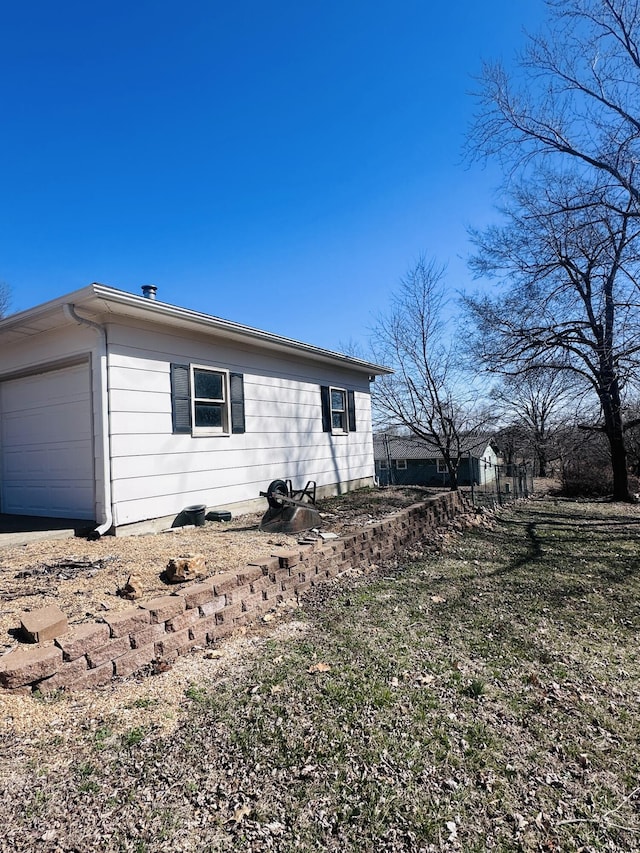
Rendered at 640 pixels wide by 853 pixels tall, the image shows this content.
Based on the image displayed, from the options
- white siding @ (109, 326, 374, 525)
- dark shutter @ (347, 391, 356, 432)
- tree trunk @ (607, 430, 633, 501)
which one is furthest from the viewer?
tree trunk @ (607, 430, 633, 501)

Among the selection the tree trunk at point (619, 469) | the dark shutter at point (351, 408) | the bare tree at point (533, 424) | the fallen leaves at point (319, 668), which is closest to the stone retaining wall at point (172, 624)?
the fallen leaves at point (319, 668)

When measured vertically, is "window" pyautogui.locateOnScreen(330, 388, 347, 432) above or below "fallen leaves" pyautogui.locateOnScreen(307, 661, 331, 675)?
above

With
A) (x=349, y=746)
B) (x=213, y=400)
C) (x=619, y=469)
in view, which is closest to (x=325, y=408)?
(x=213, y=400)

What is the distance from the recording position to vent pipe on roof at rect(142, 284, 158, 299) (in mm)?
6273

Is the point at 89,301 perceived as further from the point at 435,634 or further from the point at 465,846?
the point at 465,846

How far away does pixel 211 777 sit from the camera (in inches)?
73.0

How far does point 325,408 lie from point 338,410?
25.5 inches

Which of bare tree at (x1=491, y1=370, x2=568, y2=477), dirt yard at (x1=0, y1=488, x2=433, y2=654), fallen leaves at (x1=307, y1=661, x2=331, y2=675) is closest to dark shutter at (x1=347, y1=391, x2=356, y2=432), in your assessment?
dirt yard at (x1=0, y1=488, x2=433, y2=654)

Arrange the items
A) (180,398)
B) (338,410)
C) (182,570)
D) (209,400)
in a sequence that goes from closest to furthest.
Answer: (182,570), (180,398), (209,400), (338,410)

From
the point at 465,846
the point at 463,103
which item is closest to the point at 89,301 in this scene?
the point at 465,846

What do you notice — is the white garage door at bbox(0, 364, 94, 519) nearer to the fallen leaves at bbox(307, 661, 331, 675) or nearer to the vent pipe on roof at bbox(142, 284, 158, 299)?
the vent pipe on roof at bbox(142, 284, 158, 299)

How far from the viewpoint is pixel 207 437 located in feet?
21.8

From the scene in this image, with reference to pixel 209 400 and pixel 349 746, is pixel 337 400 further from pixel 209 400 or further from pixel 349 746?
pixel 349 746

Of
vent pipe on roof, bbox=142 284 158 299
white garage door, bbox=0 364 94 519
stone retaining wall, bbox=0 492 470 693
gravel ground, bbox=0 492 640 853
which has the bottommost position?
gravel ground, bbox=0 492 640 853
